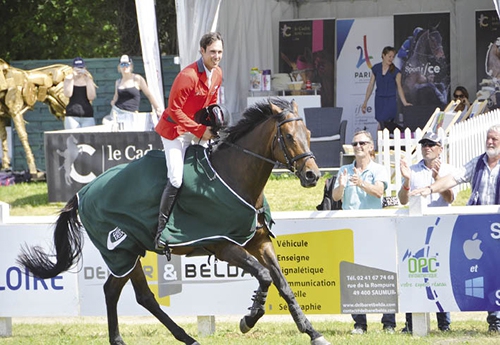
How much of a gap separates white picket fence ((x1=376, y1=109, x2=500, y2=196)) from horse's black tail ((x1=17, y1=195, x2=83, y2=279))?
540 centimetres

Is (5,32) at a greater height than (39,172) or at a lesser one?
greater

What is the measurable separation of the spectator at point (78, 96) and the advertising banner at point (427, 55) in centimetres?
656

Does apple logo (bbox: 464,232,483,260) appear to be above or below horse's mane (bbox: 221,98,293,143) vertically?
below

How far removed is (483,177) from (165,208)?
2.72 meters

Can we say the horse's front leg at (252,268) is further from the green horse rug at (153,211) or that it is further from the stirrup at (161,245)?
the stirrup at (161,245)

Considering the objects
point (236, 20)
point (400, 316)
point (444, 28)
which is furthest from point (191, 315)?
point (444, 28)

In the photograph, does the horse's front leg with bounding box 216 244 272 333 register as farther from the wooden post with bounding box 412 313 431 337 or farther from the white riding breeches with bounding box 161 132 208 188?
the wooden post with bounding box 412 313 431 337

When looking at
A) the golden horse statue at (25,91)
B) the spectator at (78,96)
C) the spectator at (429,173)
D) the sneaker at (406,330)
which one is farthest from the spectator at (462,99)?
the sneaker at (406,330)

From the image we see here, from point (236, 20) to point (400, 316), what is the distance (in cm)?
1013

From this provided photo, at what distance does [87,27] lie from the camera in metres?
26.2

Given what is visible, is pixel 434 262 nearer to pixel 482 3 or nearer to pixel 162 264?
pixel 162 264

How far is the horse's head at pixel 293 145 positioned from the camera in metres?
6.77

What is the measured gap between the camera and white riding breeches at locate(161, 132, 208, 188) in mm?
7160

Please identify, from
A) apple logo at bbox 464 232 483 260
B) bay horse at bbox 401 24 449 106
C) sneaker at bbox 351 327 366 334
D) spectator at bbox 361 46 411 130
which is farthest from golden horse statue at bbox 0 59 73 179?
apple logo at bbox 464 232 483 260
